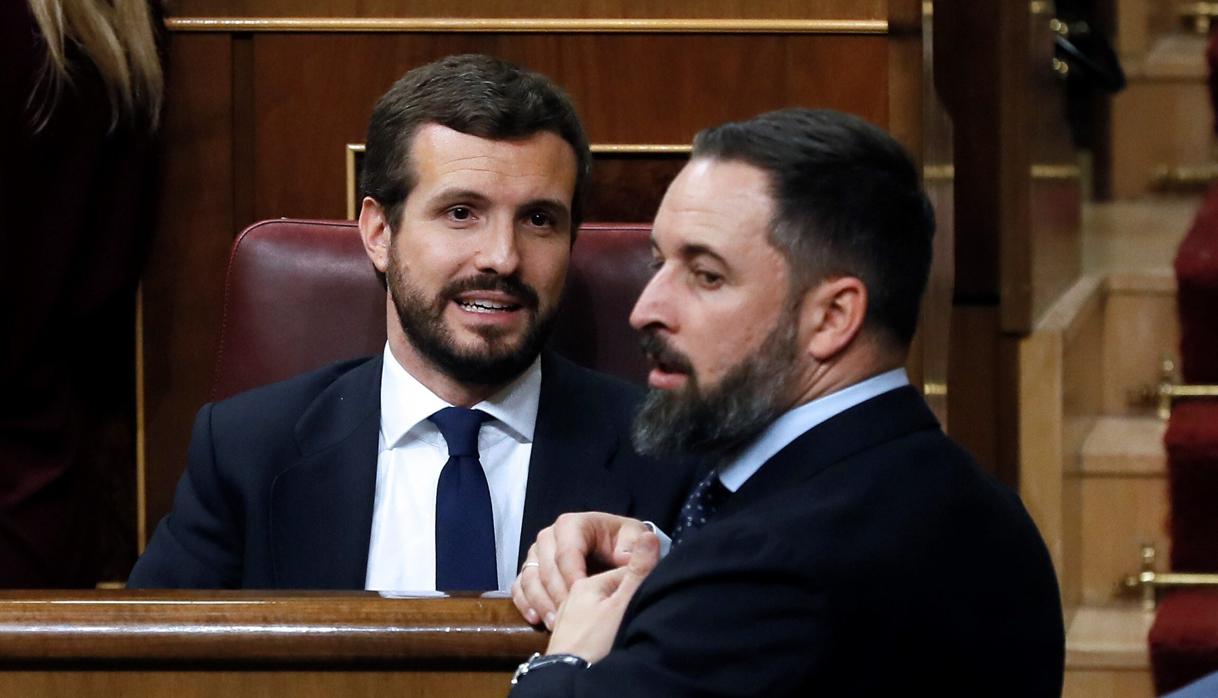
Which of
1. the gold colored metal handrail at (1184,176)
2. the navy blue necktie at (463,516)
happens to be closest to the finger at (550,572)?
the navy blue necktie at (463,516)

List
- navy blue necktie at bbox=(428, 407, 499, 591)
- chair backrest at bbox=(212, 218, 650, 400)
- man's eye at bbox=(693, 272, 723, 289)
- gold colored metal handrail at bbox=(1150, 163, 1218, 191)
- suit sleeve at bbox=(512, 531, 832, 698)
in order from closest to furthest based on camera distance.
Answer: suit sleeve at bbox=(512, 531, 832, 698)
man's eye at bbox=(693, 272, 723, 289)
navy blue necktie at bbox=(428, 407, 499, 591)
chair backrest at bbox=(212, 218, 650, 400)
gold colored metal handrail at bbox=(1150, 163, 1218, 191)

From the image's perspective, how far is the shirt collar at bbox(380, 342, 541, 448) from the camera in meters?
1.99

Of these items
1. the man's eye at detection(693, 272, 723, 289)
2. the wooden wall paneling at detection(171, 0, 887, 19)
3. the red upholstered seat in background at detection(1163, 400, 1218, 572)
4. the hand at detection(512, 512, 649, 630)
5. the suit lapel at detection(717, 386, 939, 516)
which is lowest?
the red upholstered seat in background at detection(1163, 400, 1218, 572)

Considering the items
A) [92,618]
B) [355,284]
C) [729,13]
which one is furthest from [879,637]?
[729,13]

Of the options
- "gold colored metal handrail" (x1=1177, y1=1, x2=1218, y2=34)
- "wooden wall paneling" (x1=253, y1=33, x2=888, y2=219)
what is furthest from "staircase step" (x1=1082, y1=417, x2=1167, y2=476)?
"gold colored metal handrail" (x1=1177, y1=1, x2=1218, y2=34)

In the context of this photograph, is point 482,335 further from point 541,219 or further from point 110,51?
point 110,51

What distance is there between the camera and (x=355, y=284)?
217 cm

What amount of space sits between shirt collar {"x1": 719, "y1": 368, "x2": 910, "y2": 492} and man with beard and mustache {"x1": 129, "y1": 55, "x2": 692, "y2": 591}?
19.3 inches

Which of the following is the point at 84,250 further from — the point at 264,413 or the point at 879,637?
the point at 879,637

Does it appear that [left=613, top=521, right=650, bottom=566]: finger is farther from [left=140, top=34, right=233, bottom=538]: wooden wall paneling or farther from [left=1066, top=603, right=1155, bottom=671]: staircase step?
[left=1066, top=603, right=1155, bottom=671]: staircase step

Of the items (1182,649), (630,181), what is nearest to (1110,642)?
(1182,649)

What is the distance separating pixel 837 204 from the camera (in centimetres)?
142

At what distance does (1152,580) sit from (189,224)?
1.39 m

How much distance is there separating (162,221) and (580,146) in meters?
0.73
